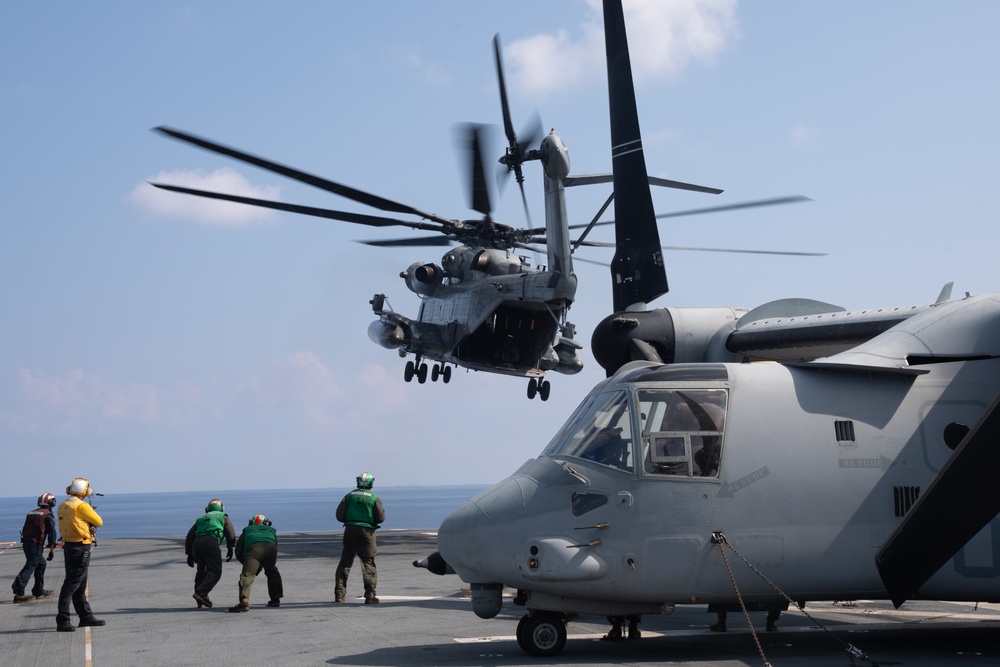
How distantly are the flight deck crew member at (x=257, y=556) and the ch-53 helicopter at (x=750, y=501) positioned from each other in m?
5.67

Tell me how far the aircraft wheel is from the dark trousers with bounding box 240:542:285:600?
242 inches

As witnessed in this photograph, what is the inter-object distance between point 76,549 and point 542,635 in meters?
6.35

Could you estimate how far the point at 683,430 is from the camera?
970 cm

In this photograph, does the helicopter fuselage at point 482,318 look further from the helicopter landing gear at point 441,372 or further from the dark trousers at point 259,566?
the dark trousers at point 259,566

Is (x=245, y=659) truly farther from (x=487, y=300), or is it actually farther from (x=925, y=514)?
(x=487, y=300)

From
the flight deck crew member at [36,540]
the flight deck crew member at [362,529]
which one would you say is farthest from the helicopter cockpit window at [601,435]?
the flight deck crew member at [36,540]

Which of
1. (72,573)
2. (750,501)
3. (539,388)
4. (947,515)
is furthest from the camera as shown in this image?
(539,388)

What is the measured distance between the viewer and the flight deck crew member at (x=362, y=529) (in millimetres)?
15336

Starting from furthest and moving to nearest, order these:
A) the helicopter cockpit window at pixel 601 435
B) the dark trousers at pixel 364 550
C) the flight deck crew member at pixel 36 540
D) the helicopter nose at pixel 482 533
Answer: the flight deck crew member at pixel 36 540, the dark trousers at pixel 364 550, the helicopter cockpit window at pixel 601 435, the helicopter nose at pixel 482 533

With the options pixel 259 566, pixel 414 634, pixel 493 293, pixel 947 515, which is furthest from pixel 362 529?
pixel 493 293

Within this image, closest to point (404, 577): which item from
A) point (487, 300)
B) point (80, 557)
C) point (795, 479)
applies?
point (80, 557)

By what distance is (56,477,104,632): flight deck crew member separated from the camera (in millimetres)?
12617

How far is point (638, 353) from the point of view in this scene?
13070 mm

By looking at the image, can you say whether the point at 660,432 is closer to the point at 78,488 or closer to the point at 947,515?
the point at 947,515
